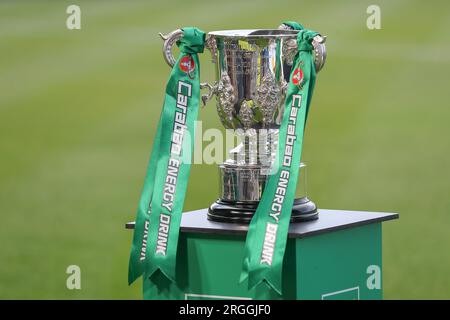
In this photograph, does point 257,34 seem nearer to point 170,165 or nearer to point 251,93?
point 251,93

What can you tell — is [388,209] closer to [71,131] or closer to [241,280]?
[71,131]

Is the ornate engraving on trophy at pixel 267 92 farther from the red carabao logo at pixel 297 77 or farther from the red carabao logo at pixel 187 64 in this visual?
the red carabao logo at pixel 187 64

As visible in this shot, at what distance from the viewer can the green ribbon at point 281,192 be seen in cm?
431

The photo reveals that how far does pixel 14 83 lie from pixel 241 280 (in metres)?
8.94

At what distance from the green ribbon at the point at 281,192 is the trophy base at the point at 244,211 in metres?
0.15

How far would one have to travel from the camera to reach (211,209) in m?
4.71

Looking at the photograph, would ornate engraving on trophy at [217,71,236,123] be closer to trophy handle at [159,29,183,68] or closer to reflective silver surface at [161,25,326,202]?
reflective silver surface at [161,25,326,202]

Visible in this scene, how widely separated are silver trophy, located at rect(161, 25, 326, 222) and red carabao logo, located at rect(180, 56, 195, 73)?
3.7 inches

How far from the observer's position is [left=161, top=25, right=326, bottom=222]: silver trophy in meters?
4.63

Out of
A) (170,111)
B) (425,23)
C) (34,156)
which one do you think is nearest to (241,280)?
(170,111)

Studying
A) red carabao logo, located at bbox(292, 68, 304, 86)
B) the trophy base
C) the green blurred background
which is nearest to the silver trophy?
the trophy base

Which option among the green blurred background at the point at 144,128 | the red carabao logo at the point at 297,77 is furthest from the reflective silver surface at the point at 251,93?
the green blurred background at the point at 144,128

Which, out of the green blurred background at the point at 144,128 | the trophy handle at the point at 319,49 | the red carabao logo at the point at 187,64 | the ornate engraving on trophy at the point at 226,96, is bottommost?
the green blurred background at the point at 144,128

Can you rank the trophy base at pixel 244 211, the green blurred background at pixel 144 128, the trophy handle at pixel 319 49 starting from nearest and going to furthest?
the trophy handle at pixel 319 49 → the trophy base at pixel 244 211 → the green blurred background at pixel 144 128
